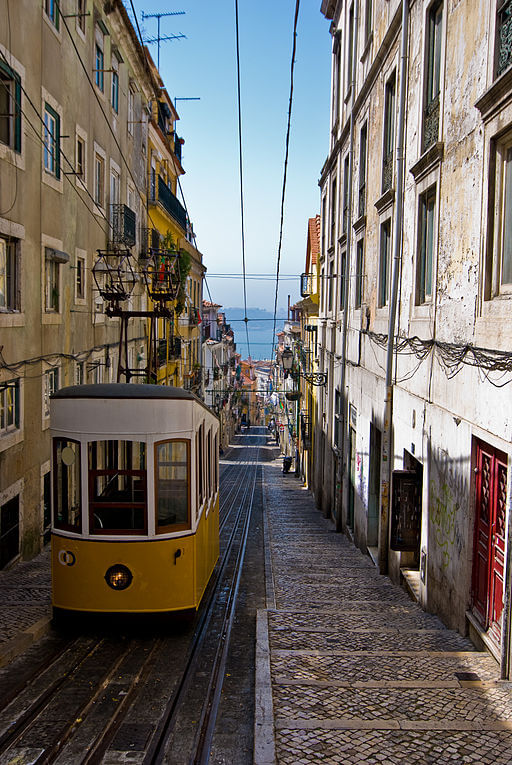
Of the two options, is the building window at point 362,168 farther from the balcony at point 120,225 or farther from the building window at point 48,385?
the building window at point 48,385

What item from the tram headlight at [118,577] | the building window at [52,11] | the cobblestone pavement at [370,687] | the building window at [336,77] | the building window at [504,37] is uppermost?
the building window at [336,77]

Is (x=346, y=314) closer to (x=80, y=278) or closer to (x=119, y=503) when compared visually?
(x=80, y=278)

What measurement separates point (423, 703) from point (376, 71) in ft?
39.9

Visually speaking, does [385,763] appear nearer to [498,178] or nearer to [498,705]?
[498,705]

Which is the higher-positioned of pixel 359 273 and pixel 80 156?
pixel 80 156

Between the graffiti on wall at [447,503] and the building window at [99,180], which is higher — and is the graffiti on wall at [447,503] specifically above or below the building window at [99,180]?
below

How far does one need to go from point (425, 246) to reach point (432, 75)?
2.34 metres

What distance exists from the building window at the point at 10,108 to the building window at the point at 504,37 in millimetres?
6959

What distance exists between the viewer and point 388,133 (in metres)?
12.8

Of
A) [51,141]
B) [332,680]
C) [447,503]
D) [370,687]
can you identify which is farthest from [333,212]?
[370,687]

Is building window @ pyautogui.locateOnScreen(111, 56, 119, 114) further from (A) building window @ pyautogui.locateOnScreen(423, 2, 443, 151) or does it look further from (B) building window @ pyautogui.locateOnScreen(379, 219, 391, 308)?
(A) building window @ pyautogui.locateOnScreen(423, 2, 443, 151)

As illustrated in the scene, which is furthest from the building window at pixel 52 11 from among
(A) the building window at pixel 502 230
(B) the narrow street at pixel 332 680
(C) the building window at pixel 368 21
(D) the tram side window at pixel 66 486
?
(B) the narrow street at pixel 332 680

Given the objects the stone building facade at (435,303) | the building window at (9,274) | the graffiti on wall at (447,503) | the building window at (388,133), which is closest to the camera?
the stone building facade at (435,303)

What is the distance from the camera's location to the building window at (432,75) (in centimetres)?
912
